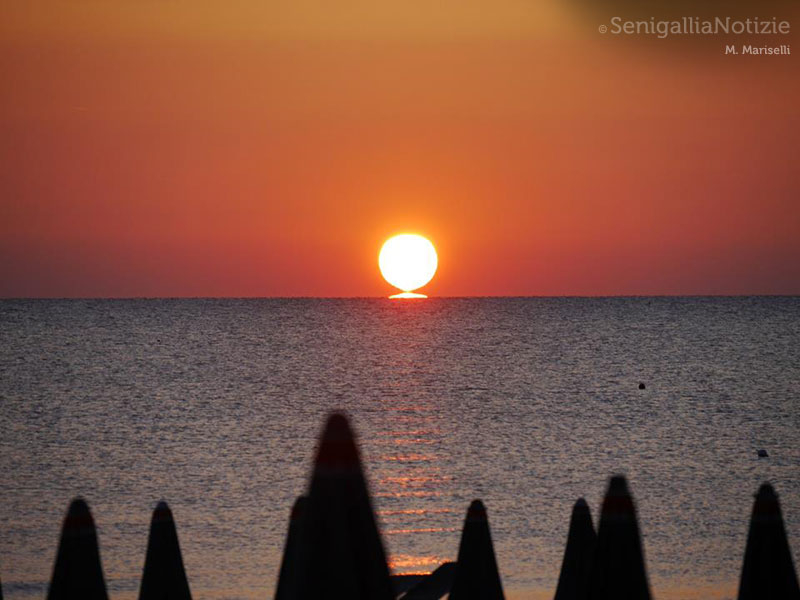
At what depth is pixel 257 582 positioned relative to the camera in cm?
2117

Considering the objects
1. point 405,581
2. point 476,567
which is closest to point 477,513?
point 476,567

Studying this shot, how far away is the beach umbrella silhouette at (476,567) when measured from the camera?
5.81 meters

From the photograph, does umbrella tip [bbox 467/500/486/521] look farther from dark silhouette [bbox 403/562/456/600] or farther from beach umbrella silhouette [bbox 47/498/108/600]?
beach umbrella silhouette [bbox 47/498/108/600]

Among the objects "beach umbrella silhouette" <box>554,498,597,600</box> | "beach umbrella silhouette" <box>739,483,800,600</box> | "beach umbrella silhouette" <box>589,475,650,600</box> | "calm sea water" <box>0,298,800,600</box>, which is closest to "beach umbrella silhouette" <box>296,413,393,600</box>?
"beach umbrella silhouette" <box>589,475,650,600</box>

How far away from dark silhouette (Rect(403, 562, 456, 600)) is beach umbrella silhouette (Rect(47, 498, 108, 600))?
2251 mm

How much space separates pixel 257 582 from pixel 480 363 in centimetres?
8022

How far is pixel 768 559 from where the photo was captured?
492 centimetres

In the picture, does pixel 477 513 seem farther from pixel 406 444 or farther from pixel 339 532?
pixel 406 444

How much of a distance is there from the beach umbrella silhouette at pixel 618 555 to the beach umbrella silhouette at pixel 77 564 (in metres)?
2.36

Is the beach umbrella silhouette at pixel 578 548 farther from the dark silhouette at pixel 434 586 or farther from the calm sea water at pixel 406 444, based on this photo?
the calm sea water at pixel 406 444

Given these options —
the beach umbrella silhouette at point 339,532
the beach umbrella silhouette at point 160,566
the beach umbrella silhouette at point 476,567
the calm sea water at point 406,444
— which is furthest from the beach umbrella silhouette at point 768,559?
the calm sea water at point 406,444

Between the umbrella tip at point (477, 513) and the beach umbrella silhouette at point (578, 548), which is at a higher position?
the umbrella tip at point (477, 513)

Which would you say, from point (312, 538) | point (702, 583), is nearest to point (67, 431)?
point (702, 583)

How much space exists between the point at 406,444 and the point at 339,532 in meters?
42.4
